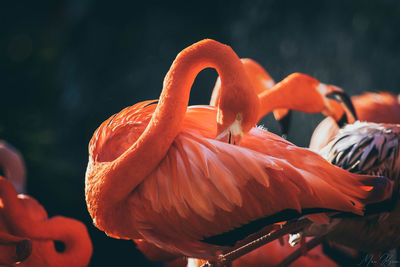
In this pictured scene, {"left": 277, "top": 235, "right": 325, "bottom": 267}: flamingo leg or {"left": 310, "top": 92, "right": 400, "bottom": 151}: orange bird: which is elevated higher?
{"left": 310, "top": 92, "right": 400, "bottom": 151}: orange bird

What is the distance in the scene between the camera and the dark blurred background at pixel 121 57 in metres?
4.42

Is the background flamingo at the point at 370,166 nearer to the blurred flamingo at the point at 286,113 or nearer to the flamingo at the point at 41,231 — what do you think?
the blurred flamingo at the point at 286,113

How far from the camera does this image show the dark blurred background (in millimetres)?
4418

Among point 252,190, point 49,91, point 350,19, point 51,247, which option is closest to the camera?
point 252,190

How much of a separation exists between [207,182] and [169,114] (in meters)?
0.26

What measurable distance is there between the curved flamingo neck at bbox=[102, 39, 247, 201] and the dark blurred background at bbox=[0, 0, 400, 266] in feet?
6.98

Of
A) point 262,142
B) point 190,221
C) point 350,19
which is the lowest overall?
point 190,221

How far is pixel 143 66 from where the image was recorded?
17.0 feet

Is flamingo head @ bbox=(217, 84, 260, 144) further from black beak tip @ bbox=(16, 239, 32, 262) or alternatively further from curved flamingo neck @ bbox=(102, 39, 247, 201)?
black beak tip @ bbox=(16, 239, 32, 262)

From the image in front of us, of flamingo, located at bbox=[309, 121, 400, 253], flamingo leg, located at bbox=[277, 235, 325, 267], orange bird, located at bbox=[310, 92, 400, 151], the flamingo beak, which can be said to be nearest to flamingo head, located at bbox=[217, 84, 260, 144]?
the flamingo beak

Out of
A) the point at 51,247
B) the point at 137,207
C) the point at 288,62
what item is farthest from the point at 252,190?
the point at 288,62

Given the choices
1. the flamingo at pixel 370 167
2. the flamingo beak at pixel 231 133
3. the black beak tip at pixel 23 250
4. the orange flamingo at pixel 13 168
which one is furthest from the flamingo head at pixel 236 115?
the orange flamingo at pixel 13 168

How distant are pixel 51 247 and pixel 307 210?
118cm

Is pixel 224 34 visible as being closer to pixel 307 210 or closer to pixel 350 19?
pixel 350 19
